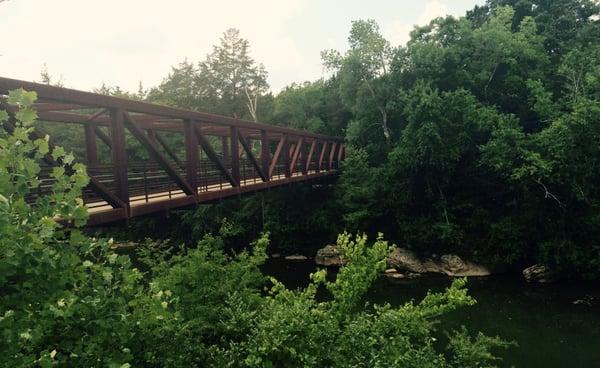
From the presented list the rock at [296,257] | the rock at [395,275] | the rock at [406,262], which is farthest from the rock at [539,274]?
the rock at [296,257]

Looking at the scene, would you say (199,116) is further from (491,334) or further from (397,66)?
(397,66)

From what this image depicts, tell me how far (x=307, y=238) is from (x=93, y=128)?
796 inches

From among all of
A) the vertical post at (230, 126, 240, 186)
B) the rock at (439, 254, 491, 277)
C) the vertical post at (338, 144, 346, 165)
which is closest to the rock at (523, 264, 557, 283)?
the rock at (439, 254, 491, 277)

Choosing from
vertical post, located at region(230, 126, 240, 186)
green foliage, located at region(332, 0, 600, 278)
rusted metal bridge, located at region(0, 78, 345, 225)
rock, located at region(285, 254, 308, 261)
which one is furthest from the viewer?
rock, located at region(285, 254, 308, 261)

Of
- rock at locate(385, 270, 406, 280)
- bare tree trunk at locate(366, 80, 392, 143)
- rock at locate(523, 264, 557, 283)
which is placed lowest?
rock at locate(385, 270, 406, 280)

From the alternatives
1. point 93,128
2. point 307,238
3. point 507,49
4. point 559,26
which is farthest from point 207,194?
point 559,26

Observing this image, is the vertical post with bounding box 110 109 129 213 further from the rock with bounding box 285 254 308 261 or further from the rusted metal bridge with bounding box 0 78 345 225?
the rock with bounding box 285 254 308 261

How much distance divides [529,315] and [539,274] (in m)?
5.09

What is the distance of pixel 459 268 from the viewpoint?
2223 centimetres

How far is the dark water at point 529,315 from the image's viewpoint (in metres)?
12.9

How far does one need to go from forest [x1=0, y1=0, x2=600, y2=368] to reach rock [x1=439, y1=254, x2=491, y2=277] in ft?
1.56

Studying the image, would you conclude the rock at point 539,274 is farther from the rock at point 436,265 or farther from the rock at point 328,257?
the rock at point 328,257

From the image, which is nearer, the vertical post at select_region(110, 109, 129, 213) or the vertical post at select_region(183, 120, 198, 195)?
the vertical post at select_region(110, 109, 129, 213)

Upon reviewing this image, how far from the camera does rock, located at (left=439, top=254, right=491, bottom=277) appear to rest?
868 inches
